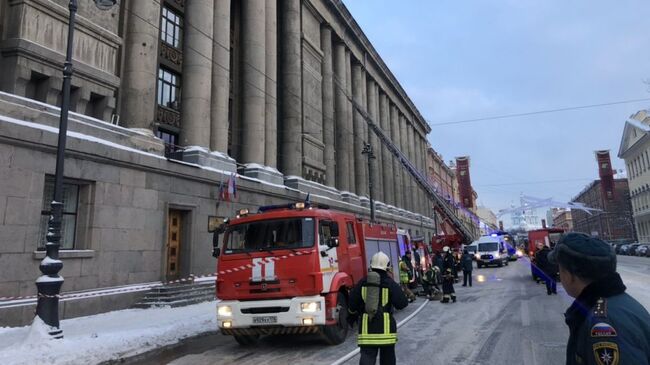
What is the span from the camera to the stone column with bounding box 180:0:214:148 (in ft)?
62.0

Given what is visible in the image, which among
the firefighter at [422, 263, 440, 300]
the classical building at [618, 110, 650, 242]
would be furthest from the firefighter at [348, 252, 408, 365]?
the classical building at [618, 110, 650, 242]

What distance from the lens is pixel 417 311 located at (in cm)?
1317

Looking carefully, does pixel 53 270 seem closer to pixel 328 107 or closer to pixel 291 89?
pixel 291 89

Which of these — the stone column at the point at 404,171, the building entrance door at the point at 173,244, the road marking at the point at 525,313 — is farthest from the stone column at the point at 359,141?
the road marking at the point at 525,313

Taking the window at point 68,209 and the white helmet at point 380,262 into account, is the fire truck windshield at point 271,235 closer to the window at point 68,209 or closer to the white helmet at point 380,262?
the white helmet at point 380,262

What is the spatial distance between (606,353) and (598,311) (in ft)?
0.60

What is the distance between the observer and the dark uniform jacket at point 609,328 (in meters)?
1.89

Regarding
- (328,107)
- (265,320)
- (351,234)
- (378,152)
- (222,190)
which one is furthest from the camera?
(378,152)

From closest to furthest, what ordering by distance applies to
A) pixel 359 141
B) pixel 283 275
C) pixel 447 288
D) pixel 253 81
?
pixel 283 275
pixel 447 288
pixel 253 81
pixel 359 141

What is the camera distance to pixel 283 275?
845 cm

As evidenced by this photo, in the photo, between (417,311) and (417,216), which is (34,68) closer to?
(417,311)

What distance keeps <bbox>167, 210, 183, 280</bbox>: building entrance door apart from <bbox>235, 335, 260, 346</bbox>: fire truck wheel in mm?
8443

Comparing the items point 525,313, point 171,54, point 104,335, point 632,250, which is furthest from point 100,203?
point 632,250

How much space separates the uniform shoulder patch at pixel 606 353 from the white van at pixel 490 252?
119ft
